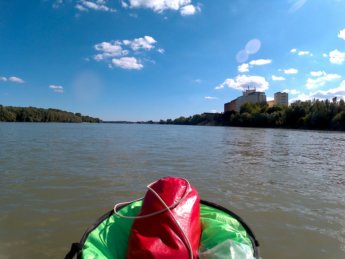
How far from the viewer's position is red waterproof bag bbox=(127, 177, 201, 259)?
103 inches

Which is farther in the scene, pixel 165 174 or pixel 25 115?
pixel 25 115

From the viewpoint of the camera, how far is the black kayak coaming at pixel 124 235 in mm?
2869

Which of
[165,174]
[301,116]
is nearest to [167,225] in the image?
[165,174]

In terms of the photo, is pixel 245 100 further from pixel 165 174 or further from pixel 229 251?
pixel 229 251

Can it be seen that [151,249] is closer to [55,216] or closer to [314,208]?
[55,216]

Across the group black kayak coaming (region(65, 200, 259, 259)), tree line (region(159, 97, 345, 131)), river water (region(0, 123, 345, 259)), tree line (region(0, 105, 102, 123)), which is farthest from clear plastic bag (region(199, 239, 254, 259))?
tree line (region(0, 105, 102, 123))

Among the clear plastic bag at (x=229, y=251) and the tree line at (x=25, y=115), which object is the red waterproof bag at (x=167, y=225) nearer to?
the clear plastic bag at (x=229, y=251)

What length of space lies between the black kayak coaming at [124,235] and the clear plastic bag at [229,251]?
0.18 feet

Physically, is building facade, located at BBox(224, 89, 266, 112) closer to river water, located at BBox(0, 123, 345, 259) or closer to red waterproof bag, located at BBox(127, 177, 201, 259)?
river water, located at BBox(0, 123, 345, 259)

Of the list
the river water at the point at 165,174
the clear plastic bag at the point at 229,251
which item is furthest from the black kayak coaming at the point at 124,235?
the river water at the point at 165,174

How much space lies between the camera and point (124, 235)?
3.22 m

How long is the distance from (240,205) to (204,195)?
3.74 ft

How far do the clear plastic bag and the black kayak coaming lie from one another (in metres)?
0.06

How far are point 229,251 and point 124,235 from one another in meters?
1.21
